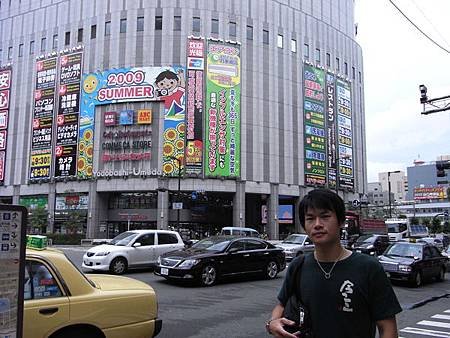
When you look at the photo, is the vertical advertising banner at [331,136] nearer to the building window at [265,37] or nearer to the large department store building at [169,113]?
the large department store building at [169,113]

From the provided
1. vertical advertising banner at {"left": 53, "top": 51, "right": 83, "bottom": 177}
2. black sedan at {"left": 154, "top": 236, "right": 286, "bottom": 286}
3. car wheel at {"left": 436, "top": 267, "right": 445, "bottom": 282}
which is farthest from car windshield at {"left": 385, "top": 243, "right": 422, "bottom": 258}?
vertical advertising banner at {"left": 53, "top": 51, "right": 83, "bottom": 177}

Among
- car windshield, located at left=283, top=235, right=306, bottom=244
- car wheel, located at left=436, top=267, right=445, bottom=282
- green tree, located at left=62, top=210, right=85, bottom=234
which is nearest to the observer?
car wheel, located at left=436, top=267, right=445, bottom=282

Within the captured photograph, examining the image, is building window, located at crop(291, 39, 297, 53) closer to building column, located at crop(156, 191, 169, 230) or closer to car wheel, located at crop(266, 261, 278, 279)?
building column, located at crop(156, 191, 169, 230)

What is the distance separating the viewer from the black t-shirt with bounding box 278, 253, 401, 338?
8.46ft

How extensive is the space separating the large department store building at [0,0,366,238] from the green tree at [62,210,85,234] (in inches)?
37.0

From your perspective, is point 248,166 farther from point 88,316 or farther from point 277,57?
point 88,316

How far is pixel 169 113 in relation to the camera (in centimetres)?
5347

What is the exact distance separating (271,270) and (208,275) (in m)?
3.24

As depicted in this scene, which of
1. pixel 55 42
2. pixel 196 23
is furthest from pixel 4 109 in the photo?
pixel 196 23

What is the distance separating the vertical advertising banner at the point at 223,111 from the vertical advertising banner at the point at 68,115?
16447 mm

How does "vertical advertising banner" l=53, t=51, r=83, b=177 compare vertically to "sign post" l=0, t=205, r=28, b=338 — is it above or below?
above

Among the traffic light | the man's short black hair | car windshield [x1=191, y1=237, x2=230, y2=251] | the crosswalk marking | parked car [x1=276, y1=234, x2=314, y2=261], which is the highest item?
the traffic light

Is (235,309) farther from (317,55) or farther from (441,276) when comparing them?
(317,55)

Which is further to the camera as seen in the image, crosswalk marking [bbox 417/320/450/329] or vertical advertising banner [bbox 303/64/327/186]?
vertical advertising banner [bbox 303/64/327/186]
